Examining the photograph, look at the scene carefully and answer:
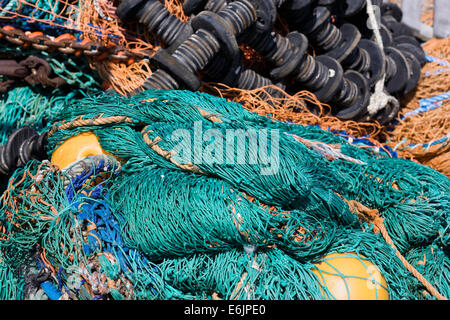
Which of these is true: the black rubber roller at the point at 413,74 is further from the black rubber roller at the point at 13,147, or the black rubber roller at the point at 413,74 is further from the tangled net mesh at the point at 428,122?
the black rubber roller at the point at 13,147

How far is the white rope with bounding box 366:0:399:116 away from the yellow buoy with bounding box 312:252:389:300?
1112 mm

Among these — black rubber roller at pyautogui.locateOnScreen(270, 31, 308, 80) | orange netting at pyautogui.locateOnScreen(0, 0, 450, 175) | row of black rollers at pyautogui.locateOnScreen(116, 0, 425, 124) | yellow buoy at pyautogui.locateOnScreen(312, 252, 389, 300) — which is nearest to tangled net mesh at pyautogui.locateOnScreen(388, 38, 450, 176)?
orange netting at pyautogui.locateOnScreen(0, 0, 450, 175)

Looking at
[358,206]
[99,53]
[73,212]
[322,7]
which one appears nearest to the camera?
[73,212]

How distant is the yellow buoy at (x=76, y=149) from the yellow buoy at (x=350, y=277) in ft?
2.96

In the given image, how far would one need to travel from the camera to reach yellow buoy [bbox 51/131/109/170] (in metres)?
1.72

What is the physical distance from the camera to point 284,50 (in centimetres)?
216

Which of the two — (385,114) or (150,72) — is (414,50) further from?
(150,72)

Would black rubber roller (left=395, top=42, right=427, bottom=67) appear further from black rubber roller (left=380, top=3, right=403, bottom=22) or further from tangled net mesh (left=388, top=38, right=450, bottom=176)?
black rubber roller (left=380, top=3, right=403, bottom=22)

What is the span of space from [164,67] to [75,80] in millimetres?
510

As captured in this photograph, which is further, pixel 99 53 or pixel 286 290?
pixel 99 53

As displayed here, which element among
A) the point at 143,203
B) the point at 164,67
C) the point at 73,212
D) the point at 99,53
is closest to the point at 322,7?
the point at 164,67

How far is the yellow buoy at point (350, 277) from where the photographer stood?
Result: 139 cm
